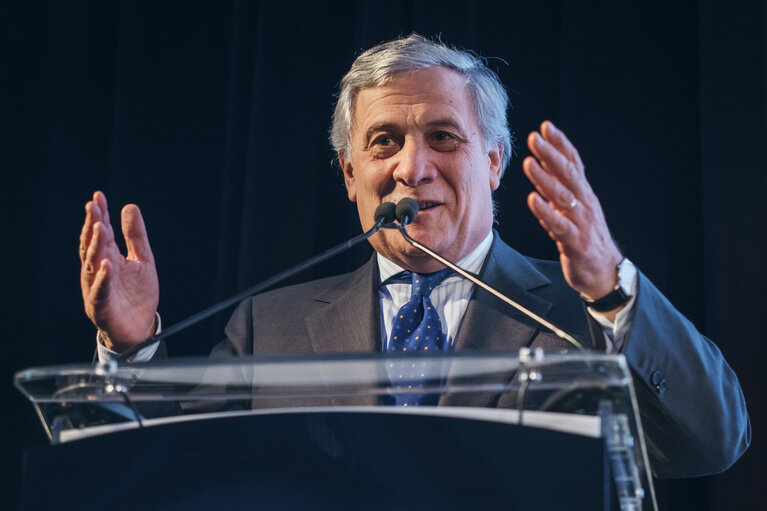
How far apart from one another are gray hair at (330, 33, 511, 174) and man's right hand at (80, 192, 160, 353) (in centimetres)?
82

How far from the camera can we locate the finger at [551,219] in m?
1.19

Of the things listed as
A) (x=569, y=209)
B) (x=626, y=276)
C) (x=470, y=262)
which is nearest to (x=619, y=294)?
(x=626, y=276)

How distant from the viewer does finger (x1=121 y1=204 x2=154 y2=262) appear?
5.17 feet

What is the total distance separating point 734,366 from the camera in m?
1.97

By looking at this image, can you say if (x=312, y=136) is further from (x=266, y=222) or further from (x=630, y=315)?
(x=630, y=315)

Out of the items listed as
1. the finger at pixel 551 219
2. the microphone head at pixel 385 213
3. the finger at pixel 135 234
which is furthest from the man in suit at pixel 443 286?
the microphone head at pixel 385 213

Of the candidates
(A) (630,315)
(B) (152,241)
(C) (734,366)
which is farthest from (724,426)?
(B) (152,241)

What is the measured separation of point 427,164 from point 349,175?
33 centimetres

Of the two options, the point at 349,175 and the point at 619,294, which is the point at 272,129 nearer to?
the point at 349,175

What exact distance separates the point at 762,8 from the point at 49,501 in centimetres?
196

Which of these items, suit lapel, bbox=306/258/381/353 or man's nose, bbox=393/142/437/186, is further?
man's nose, bbox=393/142/437/186

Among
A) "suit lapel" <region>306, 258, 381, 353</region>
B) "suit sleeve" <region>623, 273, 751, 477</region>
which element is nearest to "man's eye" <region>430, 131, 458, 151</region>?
"suit lapel" <region>306, 258, 381, 353</region>

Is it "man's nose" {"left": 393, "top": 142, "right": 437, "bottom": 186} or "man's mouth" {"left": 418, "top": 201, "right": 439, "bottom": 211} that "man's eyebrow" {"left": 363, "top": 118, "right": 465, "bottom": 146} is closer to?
"man's nose" {"left": 393, "top": 142, "right": 437, "bottom": 186}

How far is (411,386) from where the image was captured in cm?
99
